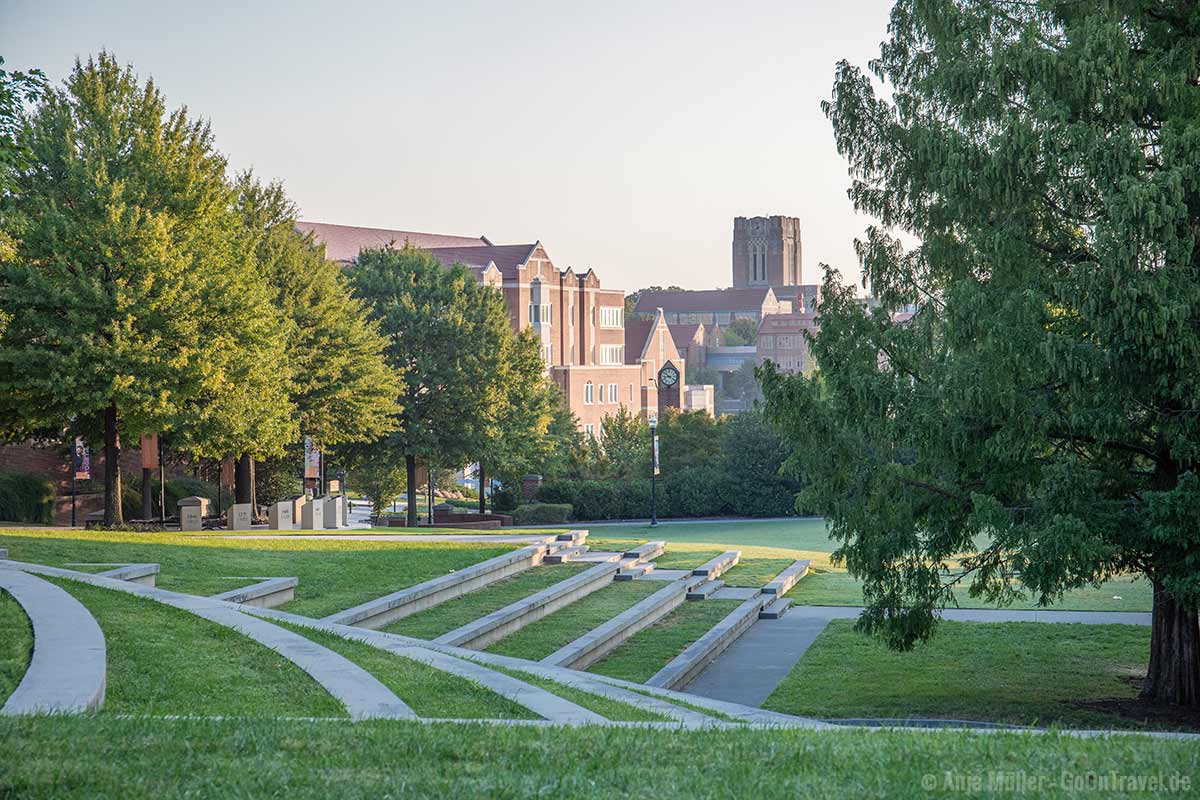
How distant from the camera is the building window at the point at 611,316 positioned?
3804 inches

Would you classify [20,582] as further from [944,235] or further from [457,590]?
[944,235]

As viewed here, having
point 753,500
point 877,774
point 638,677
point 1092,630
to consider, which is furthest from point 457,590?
point 753,500

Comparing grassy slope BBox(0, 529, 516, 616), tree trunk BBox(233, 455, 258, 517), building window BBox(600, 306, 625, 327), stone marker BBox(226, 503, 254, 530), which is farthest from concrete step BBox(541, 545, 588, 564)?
building window BBox(600, 306, 625, 327)

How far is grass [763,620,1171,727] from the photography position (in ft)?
44.4

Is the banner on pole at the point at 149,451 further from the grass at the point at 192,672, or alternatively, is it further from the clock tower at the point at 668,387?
the clock tower at the point at 668,387

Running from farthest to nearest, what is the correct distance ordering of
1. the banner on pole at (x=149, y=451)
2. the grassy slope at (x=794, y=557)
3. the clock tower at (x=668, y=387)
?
the clock tower at (x=668, y=387), the banner on pole at (x=149, y=451), the grassy slope at (x=794, y=557)

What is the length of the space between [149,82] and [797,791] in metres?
25.9


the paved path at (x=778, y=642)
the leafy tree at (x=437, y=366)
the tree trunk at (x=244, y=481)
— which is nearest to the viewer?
the paved path at (x=778, y=642)

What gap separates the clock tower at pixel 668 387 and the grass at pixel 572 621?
149 ft

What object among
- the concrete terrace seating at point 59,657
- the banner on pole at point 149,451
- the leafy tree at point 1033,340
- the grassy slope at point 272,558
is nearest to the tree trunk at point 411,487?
the banner on pole at point 149,451

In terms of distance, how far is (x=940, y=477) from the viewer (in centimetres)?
1425

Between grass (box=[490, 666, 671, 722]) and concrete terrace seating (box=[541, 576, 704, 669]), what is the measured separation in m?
3.04

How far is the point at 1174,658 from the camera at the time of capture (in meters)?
Result: 14.3

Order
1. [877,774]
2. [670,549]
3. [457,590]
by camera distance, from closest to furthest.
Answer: [877,774]
[457,590]
[670,549]
